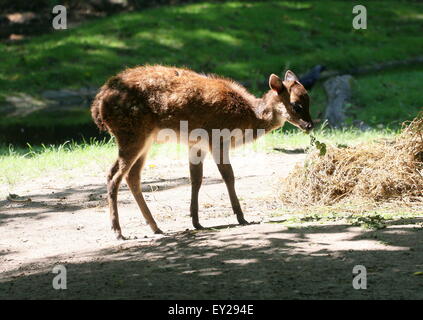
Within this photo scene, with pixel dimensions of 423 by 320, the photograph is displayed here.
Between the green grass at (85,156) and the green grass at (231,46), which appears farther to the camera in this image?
the green grass at (231,46)

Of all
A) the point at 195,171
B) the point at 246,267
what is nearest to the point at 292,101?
the point at 195,171

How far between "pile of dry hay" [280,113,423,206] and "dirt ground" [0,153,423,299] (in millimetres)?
367

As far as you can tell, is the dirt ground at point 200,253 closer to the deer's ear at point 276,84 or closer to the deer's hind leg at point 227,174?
the deer's hind leg at point 227,174

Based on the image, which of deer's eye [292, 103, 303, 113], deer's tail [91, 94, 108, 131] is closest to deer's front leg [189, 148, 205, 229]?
deer's tail [91, 94, 108, 131]

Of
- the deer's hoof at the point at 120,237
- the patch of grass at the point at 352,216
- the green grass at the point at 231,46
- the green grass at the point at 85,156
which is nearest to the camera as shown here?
the patch of grass at the point at 352,216

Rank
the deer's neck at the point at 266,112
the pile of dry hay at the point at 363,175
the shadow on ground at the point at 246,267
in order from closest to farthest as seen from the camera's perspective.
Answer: the shadow on ground at the point at 246,267
the deer's neck at the point at 266,112
the pile of dry hay at the point at 363,175

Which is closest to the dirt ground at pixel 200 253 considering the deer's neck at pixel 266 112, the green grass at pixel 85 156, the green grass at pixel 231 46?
the deer's neck at pixel 266 112

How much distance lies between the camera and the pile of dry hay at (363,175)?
8.69m

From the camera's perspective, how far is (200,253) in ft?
22.1

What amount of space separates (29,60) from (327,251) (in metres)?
17.1

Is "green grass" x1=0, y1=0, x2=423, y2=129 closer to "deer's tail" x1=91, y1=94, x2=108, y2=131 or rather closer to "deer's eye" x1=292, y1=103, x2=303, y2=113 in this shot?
"deer's eye" x1=292, y1=103, x2=303, y2=113

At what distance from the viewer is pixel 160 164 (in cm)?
1180

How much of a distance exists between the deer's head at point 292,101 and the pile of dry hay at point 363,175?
0.97 m

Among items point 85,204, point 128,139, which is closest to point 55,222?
point 85,204
